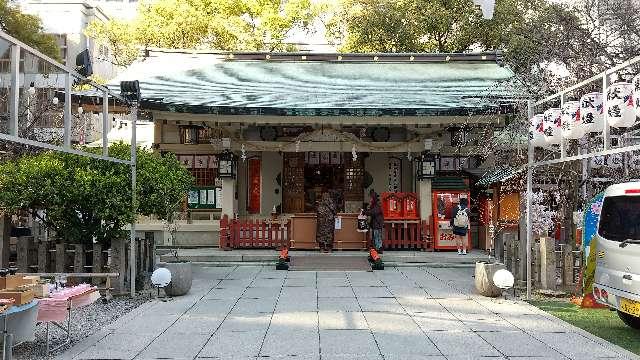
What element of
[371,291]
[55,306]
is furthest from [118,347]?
[371,291]

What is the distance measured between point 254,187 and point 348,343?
13024 millimetres

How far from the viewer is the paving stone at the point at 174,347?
7.11 metres

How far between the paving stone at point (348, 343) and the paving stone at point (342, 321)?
0.85 ft

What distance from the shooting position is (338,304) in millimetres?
10430

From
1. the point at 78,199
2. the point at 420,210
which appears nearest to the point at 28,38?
the point at 78,199

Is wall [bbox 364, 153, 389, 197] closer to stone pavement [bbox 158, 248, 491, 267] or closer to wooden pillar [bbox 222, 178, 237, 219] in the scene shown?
stone pavement [bbox 158, 248, 491, 267]

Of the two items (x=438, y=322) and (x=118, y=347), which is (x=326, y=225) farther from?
(x=118, y=347)

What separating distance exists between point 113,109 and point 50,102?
2.10 metres

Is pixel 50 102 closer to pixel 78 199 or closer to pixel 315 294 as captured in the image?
pixel 78 199

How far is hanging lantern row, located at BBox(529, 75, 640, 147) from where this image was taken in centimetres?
750

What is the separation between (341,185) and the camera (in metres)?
20.6

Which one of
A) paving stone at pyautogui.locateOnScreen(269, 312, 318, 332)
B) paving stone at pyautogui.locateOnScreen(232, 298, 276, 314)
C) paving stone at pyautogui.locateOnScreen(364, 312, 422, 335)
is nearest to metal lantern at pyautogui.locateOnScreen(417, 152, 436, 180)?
paving stone at pyautogui.locateOnScreen(232, 298, 276, 314)

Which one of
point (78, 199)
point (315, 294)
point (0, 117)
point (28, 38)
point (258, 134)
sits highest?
point (28, 38)

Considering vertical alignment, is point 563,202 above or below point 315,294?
above
